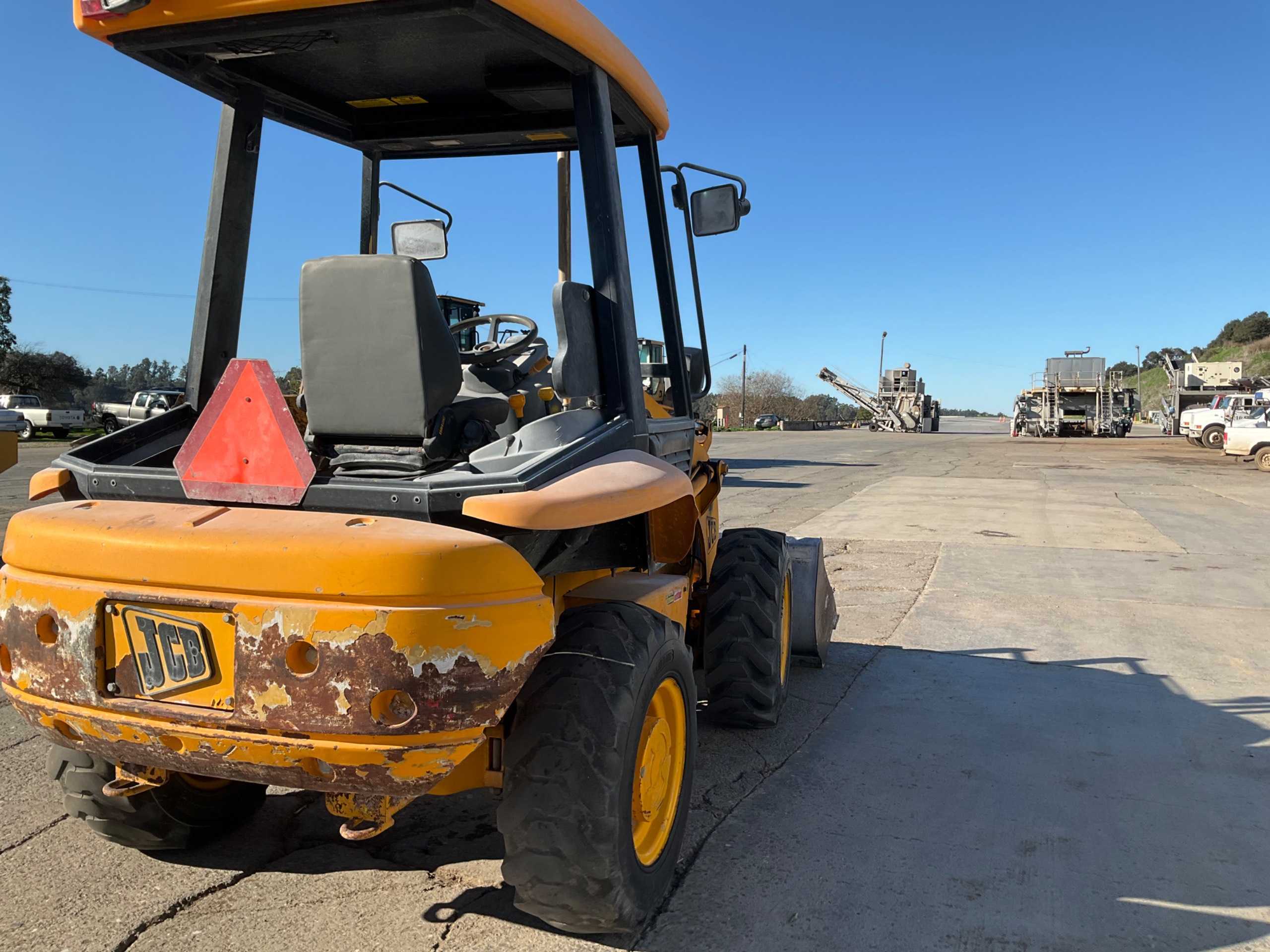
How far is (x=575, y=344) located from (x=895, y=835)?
216cm

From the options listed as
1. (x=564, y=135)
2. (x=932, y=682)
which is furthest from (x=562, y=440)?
(x=932, y=682)

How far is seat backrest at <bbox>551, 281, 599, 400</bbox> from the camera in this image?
9.02ft

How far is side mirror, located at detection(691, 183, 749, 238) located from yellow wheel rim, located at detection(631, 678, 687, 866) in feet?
6.04

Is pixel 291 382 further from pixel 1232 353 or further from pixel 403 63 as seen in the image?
pixel 1232 353

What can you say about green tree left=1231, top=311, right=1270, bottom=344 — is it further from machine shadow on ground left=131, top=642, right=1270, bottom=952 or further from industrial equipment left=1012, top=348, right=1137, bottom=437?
machine shadow on ground left=131, top=642, right=1270, bottom=952

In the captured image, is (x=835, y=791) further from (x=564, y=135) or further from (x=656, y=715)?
(x=564, y=135)

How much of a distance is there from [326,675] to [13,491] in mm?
15943

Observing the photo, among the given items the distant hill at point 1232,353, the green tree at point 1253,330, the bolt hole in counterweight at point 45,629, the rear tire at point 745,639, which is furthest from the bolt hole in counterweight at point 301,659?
the green tree at point 1253,330

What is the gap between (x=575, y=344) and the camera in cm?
281

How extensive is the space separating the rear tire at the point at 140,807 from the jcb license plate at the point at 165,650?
76 cm

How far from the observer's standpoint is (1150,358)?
114 meters

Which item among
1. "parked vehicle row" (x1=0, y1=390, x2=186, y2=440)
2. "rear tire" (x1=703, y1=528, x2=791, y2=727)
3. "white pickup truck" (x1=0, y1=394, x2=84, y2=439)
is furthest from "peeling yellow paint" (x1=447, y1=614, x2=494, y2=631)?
"white pickup truck" (x1=0, y1=394, x2=84, y2=439)

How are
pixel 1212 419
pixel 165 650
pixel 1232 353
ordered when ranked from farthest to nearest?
1. pixel 1232 353
2. pixel 1212 419
3. pixel 165 650

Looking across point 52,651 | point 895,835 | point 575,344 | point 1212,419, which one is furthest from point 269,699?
point 1212,419
